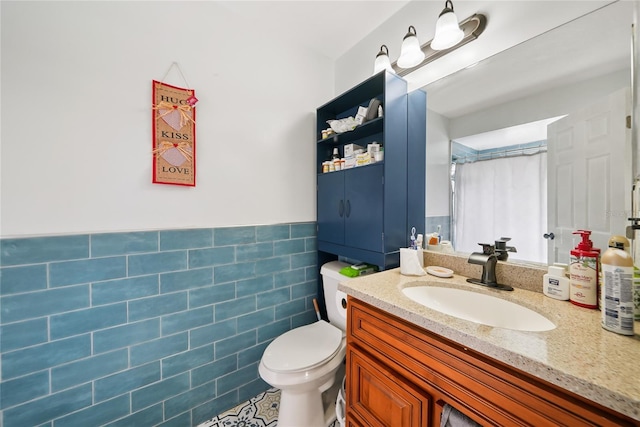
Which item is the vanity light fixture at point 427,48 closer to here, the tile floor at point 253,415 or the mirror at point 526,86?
the mirror at point 526,86

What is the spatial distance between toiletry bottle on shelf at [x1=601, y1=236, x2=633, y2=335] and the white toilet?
105 centimetres

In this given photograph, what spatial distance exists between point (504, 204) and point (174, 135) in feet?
5.43

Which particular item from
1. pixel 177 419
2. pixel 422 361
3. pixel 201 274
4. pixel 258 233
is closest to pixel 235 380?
pixel 177 419

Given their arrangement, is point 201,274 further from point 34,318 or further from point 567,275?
point 567,275

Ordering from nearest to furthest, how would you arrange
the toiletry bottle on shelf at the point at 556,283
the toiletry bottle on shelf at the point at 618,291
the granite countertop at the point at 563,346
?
the granite countertop at the point at 563,346, the toiletry bottle on shelf at the point at 618,291, the toiletry bottle on shelf at the point at 556,283

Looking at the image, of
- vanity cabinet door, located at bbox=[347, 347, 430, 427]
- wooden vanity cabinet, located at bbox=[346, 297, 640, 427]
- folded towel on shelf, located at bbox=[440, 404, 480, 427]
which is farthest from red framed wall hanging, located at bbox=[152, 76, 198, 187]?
folded towel on shelf, located at bbox=[440, 404, 480, 427]

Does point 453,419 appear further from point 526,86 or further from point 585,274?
point 526,86

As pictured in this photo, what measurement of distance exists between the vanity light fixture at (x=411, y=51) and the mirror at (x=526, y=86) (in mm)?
155

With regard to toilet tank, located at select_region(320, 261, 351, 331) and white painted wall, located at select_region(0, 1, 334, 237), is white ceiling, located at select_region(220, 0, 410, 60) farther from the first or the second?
toilet tank, located at select_region(320, 261, 351, 331)

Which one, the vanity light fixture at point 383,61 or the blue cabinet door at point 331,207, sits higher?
the vanity light fixture at point 383,61

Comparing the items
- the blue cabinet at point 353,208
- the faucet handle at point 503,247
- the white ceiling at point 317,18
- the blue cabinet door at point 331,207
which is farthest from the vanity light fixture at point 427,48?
the faucet handle at point 503,247

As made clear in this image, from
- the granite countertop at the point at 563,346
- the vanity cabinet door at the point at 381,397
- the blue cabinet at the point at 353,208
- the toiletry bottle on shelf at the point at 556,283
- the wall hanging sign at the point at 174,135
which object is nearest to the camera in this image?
the granite countertop at the point at 563,346

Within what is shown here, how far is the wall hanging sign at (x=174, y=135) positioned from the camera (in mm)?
1213

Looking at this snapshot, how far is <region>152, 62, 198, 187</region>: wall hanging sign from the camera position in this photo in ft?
3.98
